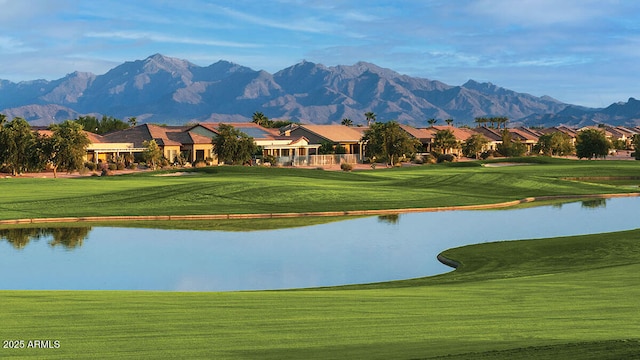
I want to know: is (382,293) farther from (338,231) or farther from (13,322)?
(338,231)

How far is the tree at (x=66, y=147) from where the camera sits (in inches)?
2857

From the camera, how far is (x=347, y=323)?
13.8 meters

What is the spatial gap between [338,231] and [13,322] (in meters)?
26.6

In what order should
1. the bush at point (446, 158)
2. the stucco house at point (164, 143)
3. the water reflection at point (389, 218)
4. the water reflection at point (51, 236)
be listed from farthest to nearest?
the bush at point (446, 158) → the stucco house at point (164, 143) → the water reflection at point (389, 218) → the water reflection at point (51, 236)

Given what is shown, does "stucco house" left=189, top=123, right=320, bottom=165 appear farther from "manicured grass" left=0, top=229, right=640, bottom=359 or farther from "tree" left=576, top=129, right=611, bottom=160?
"manicured grass" left=0, top=229, right=640, bottom=359

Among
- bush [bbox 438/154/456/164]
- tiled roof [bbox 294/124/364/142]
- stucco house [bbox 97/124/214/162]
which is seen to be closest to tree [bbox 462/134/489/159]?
bush [bbox 438/154/456/164]

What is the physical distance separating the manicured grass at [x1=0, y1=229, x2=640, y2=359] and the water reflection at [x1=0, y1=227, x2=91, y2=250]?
16.9 m

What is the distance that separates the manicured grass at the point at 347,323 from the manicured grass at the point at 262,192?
28.4m

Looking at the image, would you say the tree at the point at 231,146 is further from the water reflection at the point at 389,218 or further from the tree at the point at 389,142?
the water reflection at the point at 389,218

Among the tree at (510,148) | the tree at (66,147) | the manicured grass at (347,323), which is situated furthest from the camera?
the tree at (510,148)

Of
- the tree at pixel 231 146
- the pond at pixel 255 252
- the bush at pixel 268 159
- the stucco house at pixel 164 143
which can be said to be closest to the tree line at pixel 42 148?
the stucco house at pixel 164 143

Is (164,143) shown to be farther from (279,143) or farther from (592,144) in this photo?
(592,144)

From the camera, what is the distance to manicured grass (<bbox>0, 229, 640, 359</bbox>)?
1144 centimetres

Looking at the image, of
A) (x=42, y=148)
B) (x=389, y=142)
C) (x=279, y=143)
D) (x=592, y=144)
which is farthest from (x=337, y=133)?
(x=42, y=148)
